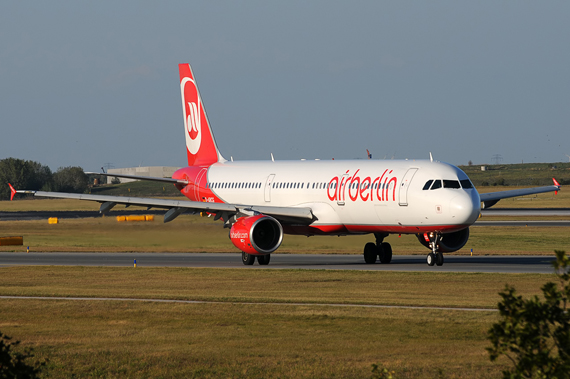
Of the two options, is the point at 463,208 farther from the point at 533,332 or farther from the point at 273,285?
the point at 533,332

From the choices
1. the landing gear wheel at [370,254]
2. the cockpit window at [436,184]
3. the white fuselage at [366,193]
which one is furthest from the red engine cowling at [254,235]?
the cockpit window at [436,184]

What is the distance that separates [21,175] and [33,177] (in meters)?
2.07

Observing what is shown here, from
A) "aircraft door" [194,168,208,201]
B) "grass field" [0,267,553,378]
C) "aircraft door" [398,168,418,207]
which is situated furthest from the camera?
"aircraft door" [194,168,208,201]

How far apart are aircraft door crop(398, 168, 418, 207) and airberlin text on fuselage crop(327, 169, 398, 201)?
33 centimetres

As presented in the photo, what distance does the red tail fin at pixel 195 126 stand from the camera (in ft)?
154

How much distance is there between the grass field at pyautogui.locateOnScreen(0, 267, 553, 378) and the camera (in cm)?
1441

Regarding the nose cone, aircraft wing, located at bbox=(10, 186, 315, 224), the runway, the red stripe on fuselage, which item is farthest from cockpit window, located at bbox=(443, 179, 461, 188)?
aircraft wing, located at bbox=(10, 186, 315, 224)

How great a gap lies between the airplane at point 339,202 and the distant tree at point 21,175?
104053mm

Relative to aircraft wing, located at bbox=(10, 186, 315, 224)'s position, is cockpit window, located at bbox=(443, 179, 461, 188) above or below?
above

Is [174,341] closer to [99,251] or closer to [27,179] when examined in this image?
[99,251]

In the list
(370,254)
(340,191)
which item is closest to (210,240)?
(370,254)

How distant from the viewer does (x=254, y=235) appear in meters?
35.1

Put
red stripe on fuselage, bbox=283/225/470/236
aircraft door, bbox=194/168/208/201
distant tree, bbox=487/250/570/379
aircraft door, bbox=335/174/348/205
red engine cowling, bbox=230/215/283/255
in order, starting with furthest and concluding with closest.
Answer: aircraft door, bbox=194/168/208/201 → aircraft door, bbox=335/174/348/205 → red engine cowling, bbox=230/215/283/255 → red stripe on fuselage, bbox=283/225/470/236 → distant tree, bbox=487/250/570/379

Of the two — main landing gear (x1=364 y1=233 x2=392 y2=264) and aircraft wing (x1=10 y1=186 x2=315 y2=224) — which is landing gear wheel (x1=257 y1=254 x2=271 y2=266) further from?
main landing gear (x1=364 y1=233 x2=392 y2=264)
